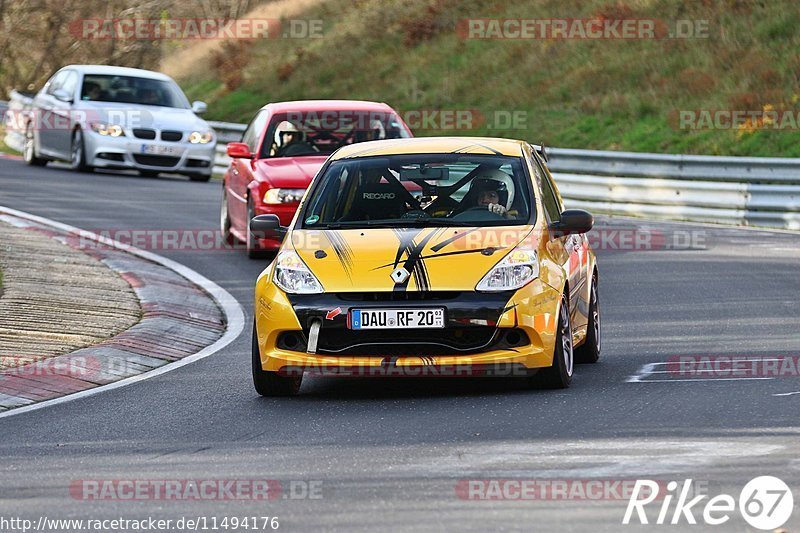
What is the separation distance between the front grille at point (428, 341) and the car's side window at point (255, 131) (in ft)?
28.7

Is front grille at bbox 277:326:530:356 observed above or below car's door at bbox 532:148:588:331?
below

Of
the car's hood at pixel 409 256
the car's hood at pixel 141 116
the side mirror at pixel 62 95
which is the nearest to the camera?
the car's hood at pixel 409 256

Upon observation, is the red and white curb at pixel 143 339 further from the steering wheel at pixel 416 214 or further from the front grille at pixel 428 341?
the steering wheel at pixel 416 214

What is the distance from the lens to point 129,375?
1102 cm

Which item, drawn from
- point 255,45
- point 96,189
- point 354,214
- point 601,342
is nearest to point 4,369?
point 354,214

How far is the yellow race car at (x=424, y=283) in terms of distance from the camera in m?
9.28

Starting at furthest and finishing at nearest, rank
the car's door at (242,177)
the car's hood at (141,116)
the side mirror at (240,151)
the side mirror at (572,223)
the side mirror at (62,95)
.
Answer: the side mirror at (62,95) → the car's hood at (141,116) → the car's door at (242,177) → the side mirror at (240,151) → the side mirror at (572,223)

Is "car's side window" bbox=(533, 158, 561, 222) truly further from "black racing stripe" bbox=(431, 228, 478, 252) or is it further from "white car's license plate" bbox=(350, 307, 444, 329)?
"white car's license plate" bbox=(350, 307, 444, 329)

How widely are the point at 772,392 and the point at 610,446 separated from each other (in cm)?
199

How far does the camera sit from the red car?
1677 centimetres

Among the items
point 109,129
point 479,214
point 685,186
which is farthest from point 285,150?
point 109,129

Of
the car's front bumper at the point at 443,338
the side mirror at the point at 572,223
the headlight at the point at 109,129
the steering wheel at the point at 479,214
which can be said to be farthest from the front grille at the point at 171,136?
the car's front bumper at the point at 443,338

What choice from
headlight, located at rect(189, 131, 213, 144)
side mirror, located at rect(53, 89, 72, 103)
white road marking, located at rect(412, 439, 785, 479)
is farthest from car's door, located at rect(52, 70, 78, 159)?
white road marking, located at rect(412, 439, 785, 479)

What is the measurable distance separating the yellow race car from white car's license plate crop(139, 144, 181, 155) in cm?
1524
